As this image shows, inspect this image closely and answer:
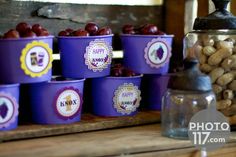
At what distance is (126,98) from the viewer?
1.11m

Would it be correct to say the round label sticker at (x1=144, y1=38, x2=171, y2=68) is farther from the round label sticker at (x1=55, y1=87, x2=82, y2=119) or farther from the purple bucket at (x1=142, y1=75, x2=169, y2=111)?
the round label sticker at (x1=55, y1=87, x2=82, y2=119)

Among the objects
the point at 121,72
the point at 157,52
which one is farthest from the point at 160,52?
the point at 121,72

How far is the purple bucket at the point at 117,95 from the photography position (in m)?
1.10

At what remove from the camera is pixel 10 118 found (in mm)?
977

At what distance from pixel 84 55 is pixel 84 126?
0.54 feet

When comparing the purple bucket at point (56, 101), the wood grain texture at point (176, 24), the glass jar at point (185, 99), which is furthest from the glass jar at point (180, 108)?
the wood grain texture at point (176, 24)

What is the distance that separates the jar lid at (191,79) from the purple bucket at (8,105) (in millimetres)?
342

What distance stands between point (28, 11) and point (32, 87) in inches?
8.6

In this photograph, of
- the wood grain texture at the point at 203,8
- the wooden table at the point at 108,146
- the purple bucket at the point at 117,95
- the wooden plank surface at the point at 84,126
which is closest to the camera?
the wooden table at the point at 108,146

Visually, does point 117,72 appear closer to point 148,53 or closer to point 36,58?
point 148,53

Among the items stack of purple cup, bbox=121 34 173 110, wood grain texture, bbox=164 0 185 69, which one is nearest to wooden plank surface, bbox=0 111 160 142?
stack of purple cup, bbox=121 34 173 110

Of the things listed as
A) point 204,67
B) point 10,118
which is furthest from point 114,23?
point 10,118

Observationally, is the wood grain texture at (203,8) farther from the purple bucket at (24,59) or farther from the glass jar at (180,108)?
the purple bucket at (24,59)

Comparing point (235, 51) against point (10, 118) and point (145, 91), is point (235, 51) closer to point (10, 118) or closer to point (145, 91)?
point (145, 91)
